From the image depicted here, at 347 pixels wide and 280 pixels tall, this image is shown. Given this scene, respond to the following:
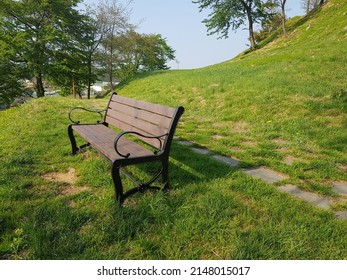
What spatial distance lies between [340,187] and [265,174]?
905 mm

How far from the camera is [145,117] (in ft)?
11.6

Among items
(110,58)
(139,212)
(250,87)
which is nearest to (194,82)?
(250,87)

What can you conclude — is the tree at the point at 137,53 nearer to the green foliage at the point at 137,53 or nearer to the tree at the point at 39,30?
the green foliage at the point at 137,53

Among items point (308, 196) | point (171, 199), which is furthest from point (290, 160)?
point (171, 199)

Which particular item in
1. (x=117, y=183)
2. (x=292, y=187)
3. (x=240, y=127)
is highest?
(x=240, y=127)

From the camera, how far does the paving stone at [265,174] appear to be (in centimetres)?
338

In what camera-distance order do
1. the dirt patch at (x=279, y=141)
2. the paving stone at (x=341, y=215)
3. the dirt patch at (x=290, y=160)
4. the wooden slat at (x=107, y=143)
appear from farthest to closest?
the dirt patch at (x=279, y=141) → the dirt patch at (x=290, y=160) → the wooden slat at (x=107, y=143) → the paving stone at (x=341, y=215)

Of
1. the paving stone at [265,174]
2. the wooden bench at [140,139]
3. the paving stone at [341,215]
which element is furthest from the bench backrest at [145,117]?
the paving stone at [341,215]

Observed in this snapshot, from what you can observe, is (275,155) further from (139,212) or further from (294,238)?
(139,212)

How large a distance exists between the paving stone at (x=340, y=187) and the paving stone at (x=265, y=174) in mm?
606

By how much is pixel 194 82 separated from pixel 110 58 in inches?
681

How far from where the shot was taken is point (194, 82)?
1165 cm

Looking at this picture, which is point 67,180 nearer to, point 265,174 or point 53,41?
point 265,174

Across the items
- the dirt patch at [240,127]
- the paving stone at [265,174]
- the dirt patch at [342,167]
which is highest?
the dirt patch at [240,127]
